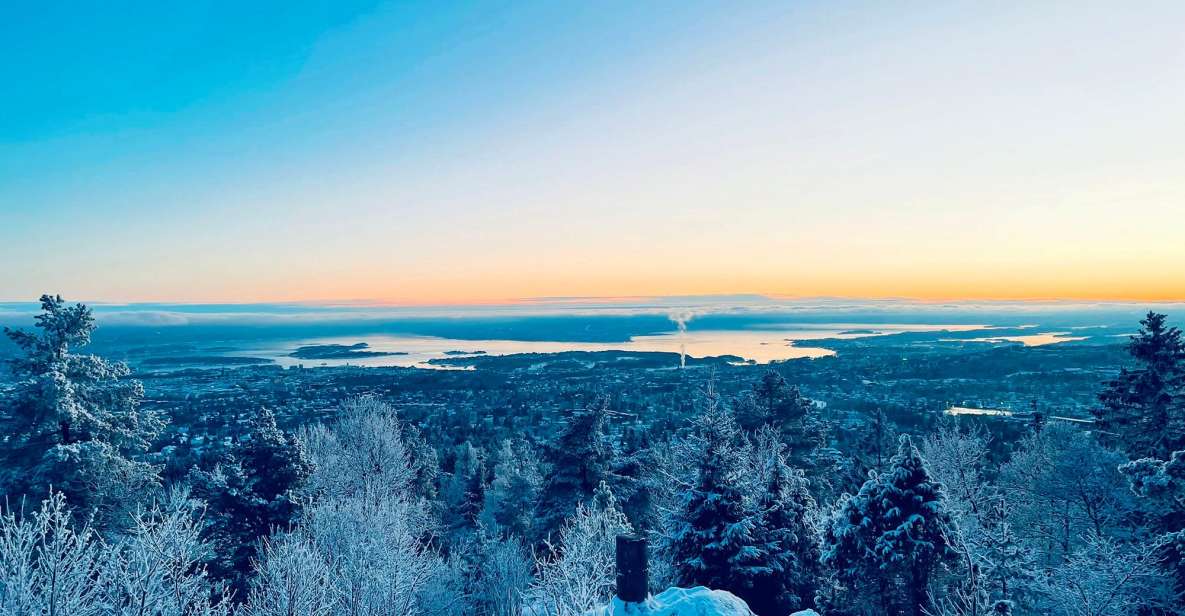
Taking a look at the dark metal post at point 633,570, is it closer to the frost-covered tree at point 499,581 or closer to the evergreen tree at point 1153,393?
the frost-covered tree at point 499,581

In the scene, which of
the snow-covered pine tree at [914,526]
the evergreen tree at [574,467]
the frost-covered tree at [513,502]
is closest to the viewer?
the snow-covered pine tree at [914,526]

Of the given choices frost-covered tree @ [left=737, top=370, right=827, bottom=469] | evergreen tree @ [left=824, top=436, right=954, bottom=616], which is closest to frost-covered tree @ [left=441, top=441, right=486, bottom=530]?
frost-covered tree @ [left=737, top=370, right=827, bottom=469]

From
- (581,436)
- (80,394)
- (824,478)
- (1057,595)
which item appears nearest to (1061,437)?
(824,478)

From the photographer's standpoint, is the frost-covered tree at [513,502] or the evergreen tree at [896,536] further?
the frost-covered tree at [513,502]

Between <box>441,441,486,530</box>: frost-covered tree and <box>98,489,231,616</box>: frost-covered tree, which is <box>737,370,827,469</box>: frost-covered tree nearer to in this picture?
<box>441,441,486,530</box>: frost-covered tree

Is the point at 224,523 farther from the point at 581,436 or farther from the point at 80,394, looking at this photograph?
the point at 581,436

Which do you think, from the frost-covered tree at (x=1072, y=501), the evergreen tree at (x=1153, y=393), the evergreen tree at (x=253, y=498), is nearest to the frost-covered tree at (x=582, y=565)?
the evergreen tree at (x=253, y=498)
